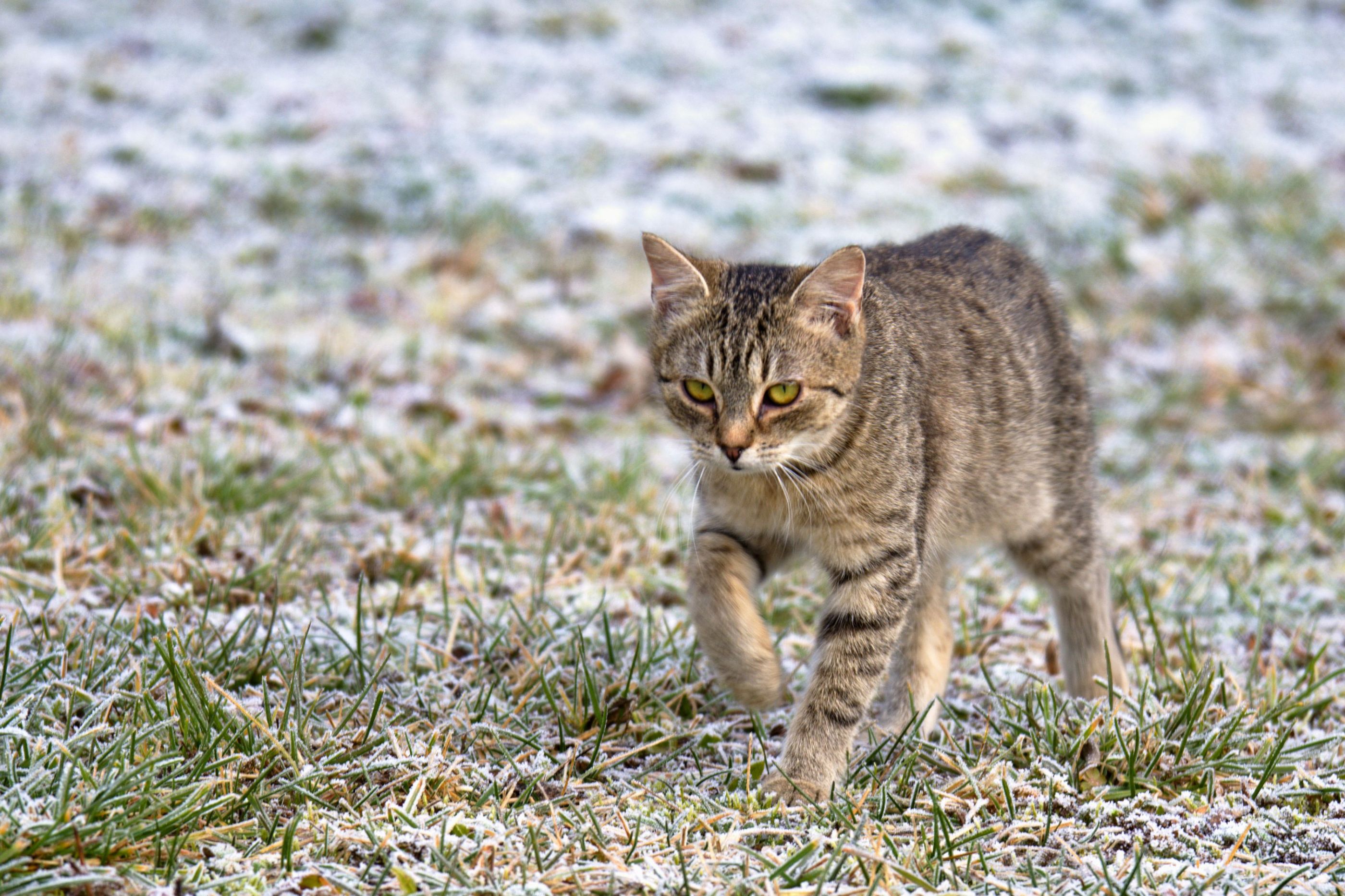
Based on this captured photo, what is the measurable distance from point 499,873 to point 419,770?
1.50ft

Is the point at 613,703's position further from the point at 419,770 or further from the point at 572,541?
the point at 572,541

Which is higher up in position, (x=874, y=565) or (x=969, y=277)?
(x=969, y=277)

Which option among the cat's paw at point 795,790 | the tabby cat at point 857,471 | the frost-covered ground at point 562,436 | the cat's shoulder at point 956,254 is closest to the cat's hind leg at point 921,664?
the tabby cat at point 857,471

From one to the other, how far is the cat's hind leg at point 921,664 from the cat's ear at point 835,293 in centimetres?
85

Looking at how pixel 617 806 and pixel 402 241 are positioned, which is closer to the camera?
pixel 617 806

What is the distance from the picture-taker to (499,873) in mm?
2531

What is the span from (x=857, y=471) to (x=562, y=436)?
2.86 m

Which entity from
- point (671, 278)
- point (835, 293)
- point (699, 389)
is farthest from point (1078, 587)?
point (671, 278)

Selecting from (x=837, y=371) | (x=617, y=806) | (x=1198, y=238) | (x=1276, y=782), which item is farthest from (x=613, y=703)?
(x=1198, y=238)

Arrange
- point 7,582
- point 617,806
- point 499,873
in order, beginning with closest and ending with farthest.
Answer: point 499,873 < point 617,806 < point 7,582

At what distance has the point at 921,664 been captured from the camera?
143 inches

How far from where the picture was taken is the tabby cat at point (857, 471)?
129 inches

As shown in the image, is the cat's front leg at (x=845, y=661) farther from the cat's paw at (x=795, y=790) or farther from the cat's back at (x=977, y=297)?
the cat's back at (x=977, y=297)

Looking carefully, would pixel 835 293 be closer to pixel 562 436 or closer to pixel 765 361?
pixel 765 361
